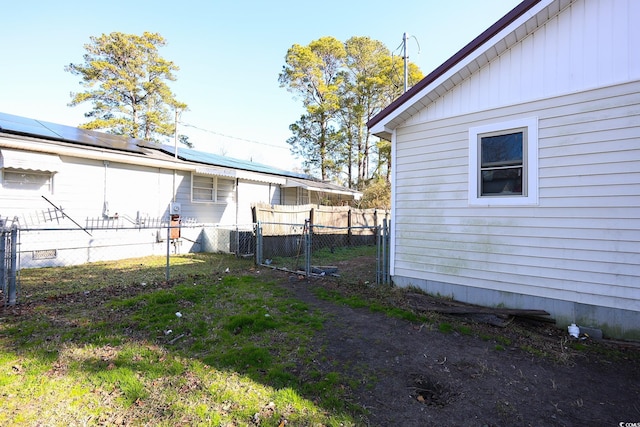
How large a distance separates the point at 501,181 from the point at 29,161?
10.5 metres

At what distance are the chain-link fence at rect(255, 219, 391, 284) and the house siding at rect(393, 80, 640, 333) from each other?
1.40 metres

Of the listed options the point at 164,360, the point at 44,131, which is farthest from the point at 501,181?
the point at 44,131

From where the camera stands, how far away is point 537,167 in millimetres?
4469

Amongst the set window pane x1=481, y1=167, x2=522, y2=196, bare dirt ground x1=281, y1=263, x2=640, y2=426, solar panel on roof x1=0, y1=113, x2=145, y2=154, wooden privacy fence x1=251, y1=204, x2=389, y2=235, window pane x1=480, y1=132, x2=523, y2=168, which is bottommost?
bare dirt ground x1=281, y1=263, x2=640, y2=426

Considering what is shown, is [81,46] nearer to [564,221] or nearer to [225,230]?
[225,230]

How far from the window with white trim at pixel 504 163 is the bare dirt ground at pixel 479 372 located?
195 centimetres

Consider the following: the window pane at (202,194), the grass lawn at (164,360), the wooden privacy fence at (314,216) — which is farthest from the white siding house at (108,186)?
→ the grass lawn at (164,360)

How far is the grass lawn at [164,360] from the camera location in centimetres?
236

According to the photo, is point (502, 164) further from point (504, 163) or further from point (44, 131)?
point (44, 131)

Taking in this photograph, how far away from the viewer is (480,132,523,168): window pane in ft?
15.5

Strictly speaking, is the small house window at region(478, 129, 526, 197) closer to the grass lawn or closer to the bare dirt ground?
the bare dirt ground

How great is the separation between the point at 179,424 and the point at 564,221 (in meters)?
5.17

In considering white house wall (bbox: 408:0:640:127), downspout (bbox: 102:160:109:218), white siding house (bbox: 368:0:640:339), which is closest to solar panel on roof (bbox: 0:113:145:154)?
downspout (bbox: 102:160:109:218)

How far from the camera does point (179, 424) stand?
2213mm
